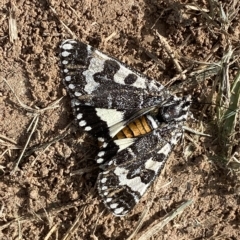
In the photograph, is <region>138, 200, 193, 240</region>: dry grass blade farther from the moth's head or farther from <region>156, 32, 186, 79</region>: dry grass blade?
<region>156, 32, 186, 79</region>: dry grass blade

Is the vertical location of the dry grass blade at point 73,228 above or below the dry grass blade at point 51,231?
below

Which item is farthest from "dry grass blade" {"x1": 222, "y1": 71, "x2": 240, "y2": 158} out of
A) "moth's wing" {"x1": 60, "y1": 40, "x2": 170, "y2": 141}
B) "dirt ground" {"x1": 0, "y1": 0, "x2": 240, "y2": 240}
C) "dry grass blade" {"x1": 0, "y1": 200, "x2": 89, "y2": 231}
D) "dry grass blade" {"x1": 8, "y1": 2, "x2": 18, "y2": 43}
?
"dry grass blade" {"x1": 8, "y1": 2, "x2": 18, "y2": 43}

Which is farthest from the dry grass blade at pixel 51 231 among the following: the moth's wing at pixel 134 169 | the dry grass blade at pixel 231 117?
the dry grass blade at pixel 231 117

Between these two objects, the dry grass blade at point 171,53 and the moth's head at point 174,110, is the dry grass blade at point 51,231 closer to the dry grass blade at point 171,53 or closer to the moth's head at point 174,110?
the moth's head at point 174,110

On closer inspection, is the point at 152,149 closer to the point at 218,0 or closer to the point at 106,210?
the point at 106,210

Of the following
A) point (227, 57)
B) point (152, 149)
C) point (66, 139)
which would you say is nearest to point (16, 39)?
point (66, 139)

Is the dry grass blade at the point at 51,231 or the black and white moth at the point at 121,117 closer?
the black and white moth at the point at 121,117

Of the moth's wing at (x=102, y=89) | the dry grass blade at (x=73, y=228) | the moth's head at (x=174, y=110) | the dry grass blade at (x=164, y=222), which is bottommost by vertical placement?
the dry grass blade at (x=164, y=222)
